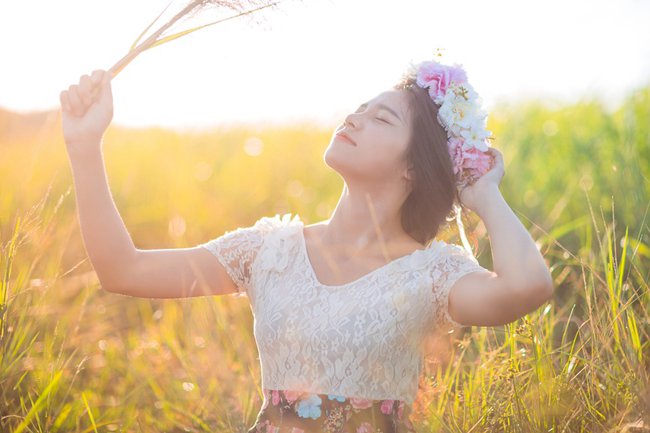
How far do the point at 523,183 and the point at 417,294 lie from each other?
10.7 feet

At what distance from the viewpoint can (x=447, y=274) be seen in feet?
7.68

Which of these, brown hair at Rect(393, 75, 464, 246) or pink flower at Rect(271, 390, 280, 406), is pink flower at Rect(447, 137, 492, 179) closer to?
brown hair at Rect(393, 75, 464, 246)

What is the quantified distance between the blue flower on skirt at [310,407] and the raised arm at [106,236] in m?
0.52

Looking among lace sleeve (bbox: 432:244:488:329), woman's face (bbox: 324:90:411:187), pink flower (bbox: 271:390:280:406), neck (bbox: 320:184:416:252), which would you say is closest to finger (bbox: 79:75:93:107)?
woman's face (bbox: 324:90:411:187)

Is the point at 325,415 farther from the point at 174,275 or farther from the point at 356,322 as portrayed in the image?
the point at 174,275

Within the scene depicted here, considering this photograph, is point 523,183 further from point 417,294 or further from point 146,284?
point 146,284

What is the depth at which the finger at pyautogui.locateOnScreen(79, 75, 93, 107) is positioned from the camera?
6.95 feet

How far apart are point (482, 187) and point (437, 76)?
531 mm

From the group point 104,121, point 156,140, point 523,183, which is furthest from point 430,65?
point 156,140

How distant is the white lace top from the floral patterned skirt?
0.03m

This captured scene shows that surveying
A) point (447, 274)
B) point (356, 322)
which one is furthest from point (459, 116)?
point (356, 322)

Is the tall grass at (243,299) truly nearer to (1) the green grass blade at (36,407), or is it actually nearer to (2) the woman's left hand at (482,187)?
(1) the green grass blade at (36,407)

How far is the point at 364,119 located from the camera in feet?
8.33

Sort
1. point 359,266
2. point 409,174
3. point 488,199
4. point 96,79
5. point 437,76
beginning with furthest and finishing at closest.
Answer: point 437,76 → point 409,174 → point 359,266 → point 488,199 → point 96,79
